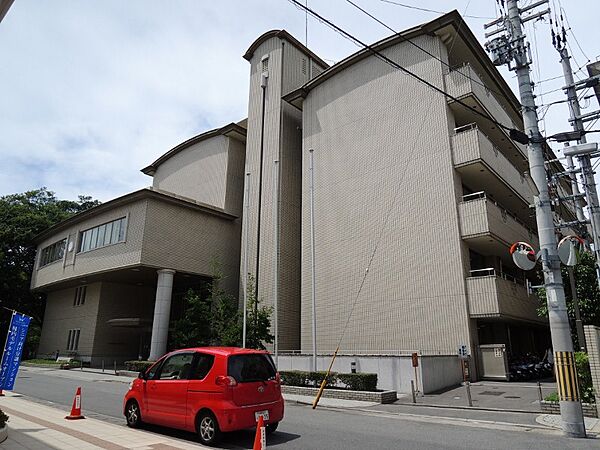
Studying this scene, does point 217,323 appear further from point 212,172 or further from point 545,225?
point 545,225

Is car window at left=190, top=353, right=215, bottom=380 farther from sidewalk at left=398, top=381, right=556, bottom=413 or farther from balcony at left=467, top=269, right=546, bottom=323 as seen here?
balcony at left=467, top=269, right=546, bottom=323

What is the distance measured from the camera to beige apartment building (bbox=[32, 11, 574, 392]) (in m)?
21.6

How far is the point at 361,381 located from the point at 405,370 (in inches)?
80.3

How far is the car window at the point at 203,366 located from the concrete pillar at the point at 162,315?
68.3ft

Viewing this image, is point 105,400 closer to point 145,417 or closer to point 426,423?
point 145,417

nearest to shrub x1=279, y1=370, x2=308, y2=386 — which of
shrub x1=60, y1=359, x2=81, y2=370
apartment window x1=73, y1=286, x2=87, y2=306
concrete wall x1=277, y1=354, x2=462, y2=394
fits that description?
concrete wall x1=277, y1=354, x2=462, y2=394

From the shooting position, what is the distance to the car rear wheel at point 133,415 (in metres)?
9.71

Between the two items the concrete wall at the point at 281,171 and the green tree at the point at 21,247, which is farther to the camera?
the green tree at the point at 21,247

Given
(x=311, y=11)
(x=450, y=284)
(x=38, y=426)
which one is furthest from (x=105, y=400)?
(x=450, y=284)

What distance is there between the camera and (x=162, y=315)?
28547mm

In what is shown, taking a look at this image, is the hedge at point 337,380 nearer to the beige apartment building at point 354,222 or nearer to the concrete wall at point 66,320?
the beige apartment building at point 354,222

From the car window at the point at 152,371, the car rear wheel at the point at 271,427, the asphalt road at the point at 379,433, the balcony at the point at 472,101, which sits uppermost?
the balcony at the point at 472,101

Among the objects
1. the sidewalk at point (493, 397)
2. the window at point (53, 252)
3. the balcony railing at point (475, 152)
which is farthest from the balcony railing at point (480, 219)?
the window at point (53, 252)

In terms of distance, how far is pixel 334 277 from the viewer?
2589cm
